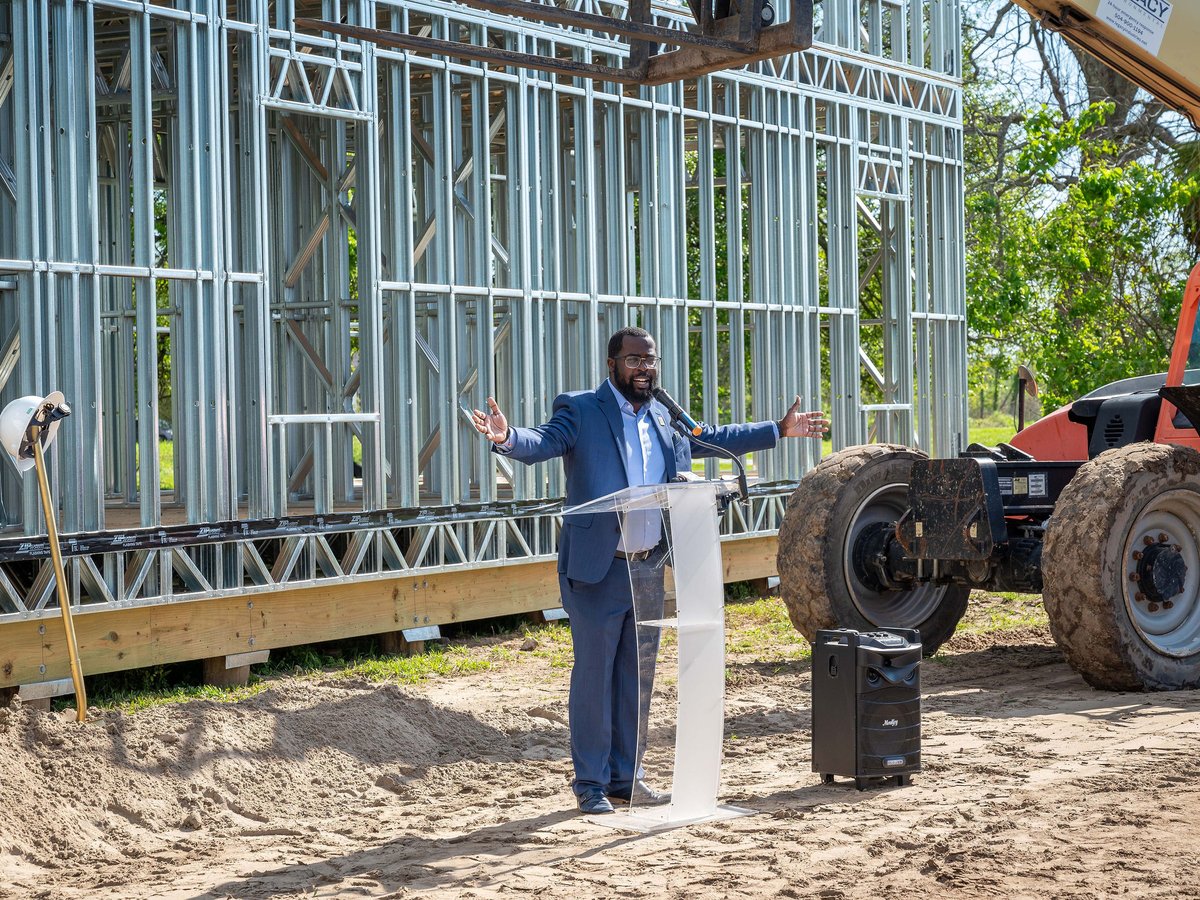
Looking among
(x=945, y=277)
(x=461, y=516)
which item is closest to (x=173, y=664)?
(x=461, y=516)

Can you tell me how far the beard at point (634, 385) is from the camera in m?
6.84

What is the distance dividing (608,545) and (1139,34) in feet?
16.6

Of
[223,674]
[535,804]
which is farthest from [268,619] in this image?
[535,804]

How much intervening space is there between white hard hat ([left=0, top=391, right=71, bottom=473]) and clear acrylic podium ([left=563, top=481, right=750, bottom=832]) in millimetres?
3159

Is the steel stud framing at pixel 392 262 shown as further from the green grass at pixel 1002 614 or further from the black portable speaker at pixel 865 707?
the black portable speaker at pixel 865 707

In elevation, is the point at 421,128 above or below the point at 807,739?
above

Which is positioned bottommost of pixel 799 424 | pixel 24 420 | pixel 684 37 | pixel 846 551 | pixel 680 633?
pixel 680 633

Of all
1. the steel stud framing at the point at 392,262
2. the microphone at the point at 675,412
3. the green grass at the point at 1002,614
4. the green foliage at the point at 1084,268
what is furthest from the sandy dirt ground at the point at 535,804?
the green foliage at the point at 1084,268

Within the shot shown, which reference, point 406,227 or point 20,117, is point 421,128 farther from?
point 20,117

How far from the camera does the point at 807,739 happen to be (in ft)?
27.6

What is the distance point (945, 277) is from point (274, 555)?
8332 millimetres

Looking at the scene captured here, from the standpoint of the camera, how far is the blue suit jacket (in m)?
6.59

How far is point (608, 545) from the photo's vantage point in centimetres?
659

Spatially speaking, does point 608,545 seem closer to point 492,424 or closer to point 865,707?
point 492,424
